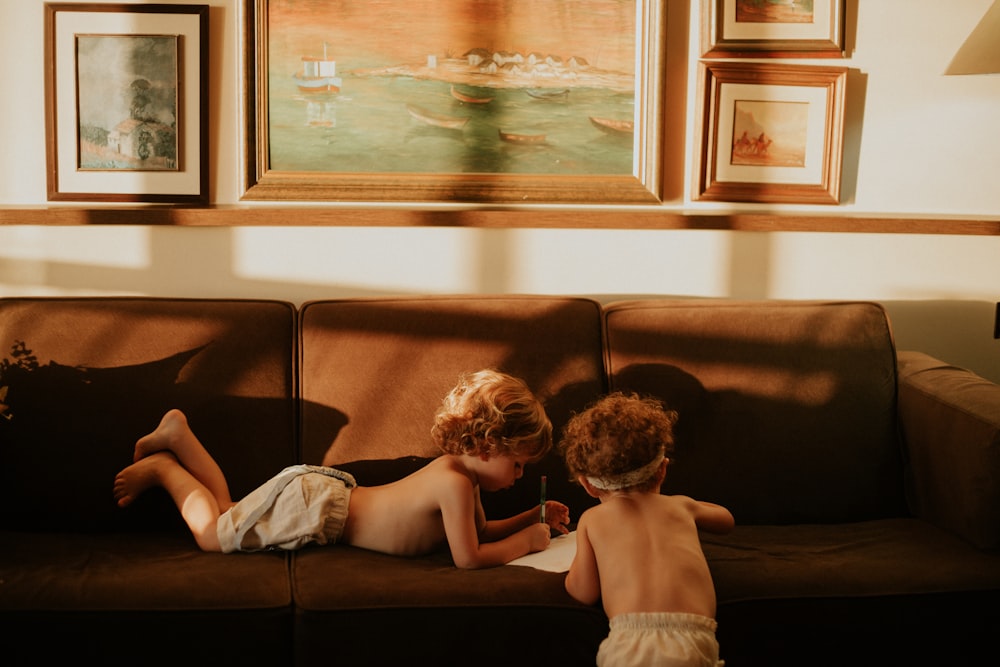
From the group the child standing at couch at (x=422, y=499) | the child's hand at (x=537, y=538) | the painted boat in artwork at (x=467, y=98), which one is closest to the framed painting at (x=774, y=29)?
the painted boat in artwork at (x=467, y=98)

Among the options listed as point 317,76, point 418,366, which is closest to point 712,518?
point 418,366

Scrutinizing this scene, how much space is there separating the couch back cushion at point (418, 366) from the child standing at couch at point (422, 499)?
0.52 ft

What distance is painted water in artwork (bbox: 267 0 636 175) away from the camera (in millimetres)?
2682

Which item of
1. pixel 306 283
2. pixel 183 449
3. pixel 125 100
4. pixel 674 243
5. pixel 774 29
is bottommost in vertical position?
pixel 183 449

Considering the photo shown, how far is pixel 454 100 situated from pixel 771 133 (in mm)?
943

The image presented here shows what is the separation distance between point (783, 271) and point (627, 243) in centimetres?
48

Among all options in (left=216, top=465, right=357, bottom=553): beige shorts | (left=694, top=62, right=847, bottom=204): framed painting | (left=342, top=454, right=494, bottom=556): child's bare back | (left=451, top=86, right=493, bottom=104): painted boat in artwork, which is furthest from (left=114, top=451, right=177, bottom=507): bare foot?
(left=694, top=62, right=847, bottom=204): framed painting

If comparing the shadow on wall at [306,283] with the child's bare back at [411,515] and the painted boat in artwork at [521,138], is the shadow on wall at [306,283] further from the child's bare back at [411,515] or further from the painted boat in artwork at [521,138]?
the child's bare back at [411,515]

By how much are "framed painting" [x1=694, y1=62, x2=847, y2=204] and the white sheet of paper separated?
1.21m

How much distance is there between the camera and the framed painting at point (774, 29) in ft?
9.07

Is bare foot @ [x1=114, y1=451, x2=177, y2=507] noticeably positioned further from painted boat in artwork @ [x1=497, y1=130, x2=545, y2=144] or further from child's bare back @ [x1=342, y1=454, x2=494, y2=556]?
→ painted boat in artwork @ [x1=497, y1=130, x2=545, y2=144]

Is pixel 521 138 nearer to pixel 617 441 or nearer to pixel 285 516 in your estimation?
pixel 617 441

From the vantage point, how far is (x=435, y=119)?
2.72 meters

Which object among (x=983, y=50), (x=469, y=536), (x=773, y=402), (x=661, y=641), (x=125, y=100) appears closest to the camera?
(x=661, y=641)
